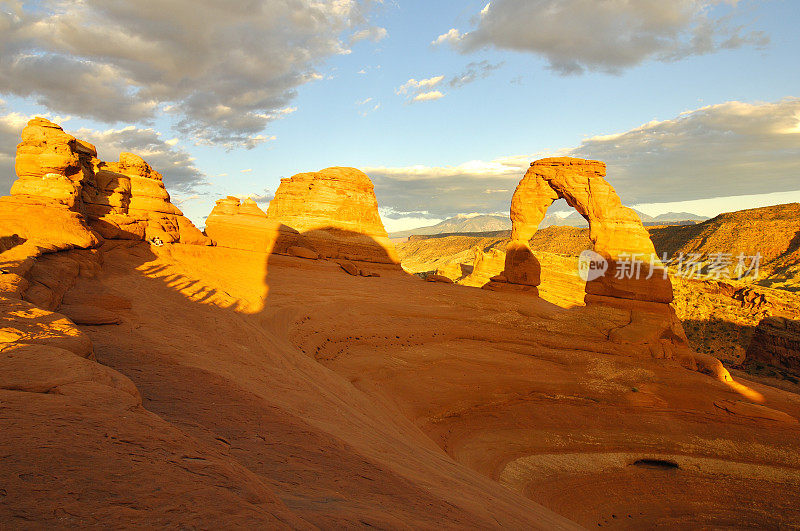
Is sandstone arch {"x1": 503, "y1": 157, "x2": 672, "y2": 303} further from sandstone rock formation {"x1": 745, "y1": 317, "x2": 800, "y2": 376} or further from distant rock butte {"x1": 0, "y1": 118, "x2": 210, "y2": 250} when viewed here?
distant rock butte {"x1": 0, "y1": 118, "x2": 210, "y2": 250}

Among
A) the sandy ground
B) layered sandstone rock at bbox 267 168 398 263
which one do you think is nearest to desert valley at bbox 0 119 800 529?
the sandy ground

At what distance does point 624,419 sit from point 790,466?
3.33 m

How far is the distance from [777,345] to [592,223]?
1123cm

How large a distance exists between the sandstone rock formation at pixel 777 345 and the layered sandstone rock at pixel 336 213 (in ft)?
67.1

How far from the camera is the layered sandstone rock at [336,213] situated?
2615 cm

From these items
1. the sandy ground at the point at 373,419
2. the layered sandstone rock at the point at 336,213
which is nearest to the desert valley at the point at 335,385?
the sandy ground at the point at 373,419

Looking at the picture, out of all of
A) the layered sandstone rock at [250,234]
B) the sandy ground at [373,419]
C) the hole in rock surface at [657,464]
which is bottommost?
the hole in rock surface at [657,464]

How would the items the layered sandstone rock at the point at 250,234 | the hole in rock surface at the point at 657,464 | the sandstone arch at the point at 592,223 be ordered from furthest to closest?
the layered sandstone rock at the point at 250,234
the sandstone arch at the point at 592,223
the hole in rock surface at the point at 657,464

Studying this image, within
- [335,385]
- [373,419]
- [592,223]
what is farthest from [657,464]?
[592,223]

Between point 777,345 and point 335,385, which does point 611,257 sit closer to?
point 777,345

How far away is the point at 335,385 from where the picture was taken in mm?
7742

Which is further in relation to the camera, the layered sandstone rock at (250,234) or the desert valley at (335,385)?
the layered sandstone rock at (250,234)

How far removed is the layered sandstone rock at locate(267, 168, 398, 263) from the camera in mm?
26153

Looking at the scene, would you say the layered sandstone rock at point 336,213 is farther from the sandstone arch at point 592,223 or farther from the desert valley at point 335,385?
the sandstone arch at point 592,223
